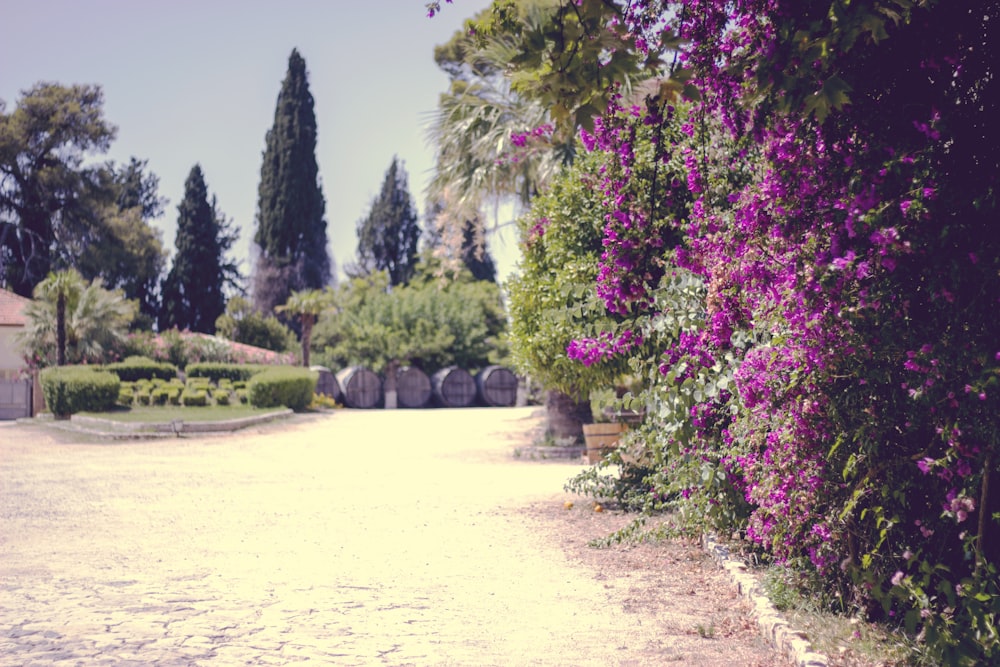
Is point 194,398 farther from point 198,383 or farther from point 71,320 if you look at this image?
point 71,320

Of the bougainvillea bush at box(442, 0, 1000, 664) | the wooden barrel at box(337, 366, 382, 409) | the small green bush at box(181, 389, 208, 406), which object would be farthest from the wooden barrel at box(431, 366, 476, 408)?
the bougainvillea bush at box(442, 0, 1000, 664)

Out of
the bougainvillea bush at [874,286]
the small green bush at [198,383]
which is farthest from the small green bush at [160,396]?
the bougainvillea bush at [874,286]

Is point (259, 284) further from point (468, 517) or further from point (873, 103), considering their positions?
point (873, 103)

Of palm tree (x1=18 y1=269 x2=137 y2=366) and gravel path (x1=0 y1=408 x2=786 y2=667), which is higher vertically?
palm tree (x1=18 y1=269 x2=137 y2=366)

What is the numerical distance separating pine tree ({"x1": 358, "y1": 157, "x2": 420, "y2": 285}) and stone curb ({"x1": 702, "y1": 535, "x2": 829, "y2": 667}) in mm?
54220

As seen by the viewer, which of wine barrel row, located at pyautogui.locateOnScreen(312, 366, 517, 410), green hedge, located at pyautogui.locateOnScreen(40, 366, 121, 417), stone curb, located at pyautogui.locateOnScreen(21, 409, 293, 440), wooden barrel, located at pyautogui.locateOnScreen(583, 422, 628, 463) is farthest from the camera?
wine barrel row, located at pyautogui.locateOnScreen(312, 366, 517, 410)

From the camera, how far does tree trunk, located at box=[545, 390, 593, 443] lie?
15.6 meters

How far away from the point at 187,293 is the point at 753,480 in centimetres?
5275

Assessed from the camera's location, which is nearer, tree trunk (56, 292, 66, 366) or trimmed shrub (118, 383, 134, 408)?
trimmed shrub (118, 383, 134, 408)

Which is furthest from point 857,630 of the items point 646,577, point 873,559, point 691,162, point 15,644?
point 15,644

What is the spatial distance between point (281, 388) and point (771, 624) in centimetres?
2327

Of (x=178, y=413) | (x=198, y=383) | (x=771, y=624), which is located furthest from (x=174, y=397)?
(x=771, y=624)

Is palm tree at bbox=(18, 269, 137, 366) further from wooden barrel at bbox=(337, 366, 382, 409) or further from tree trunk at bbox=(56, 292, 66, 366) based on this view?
wooden barrel at bbox=(337, 366, 382, 409)

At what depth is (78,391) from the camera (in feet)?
74.3
